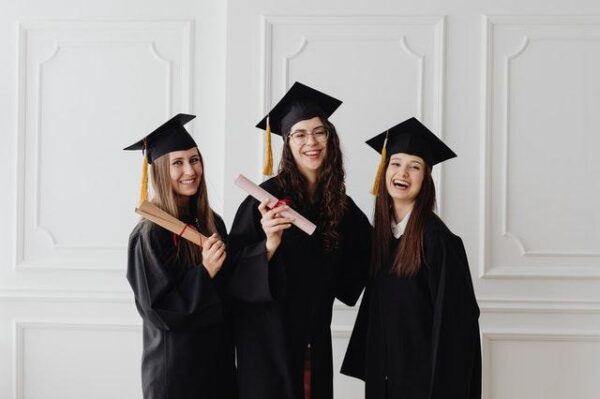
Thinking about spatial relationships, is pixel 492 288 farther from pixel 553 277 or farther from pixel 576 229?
pixel 576 229

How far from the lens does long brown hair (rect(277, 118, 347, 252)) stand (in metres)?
2.28

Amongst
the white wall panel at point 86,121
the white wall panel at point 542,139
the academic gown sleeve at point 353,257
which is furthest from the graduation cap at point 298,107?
the white wall panel at point 542,139

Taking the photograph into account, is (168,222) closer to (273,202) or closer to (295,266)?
(273,202)

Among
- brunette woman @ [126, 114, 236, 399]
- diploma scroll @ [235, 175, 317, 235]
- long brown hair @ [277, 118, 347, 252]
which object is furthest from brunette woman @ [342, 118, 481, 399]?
brunette woman @ [126, 114, 236, 399]

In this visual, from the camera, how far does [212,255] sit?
2.11 meters

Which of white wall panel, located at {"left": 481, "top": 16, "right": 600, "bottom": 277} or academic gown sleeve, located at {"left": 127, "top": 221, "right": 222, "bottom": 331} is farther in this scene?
white wall panel, located at {"left": 481, "top": 16, "right": 600, "bottom": 277}

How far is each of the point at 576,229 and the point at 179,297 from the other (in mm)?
2084

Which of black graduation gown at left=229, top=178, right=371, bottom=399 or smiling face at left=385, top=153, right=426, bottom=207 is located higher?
smiling face at left=385, top=153, right=426, bottom=207

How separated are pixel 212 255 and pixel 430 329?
34.6 inches

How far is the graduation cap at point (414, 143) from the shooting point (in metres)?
2.25

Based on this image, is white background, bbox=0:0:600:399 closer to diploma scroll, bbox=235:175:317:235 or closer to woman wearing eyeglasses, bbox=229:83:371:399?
woman wearing eyeglasses, bbox=229:83:371:399

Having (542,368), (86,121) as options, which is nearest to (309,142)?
(86,121)

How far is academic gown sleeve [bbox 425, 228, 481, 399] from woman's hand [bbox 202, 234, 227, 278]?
2.58ft

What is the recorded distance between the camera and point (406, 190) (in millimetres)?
2240
